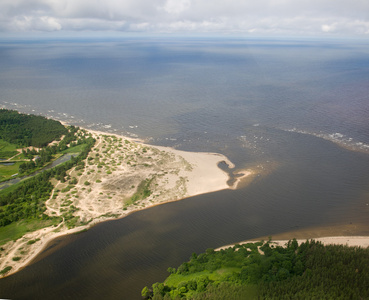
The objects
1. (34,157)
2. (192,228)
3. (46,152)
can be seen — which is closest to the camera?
(192,228)

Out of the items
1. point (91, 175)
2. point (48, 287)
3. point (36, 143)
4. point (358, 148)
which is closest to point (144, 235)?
point (48, 287)

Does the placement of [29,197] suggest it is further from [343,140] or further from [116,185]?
[343,140]

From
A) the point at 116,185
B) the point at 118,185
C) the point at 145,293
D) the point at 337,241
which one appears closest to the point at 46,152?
the point at 116,185

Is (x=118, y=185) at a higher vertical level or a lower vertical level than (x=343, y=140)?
lower

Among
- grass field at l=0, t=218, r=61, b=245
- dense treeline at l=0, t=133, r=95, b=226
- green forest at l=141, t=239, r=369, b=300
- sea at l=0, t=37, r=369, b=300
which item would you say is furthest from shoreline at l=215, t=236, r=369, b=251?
dense treeline at l=0, t=133, r=95, b=226

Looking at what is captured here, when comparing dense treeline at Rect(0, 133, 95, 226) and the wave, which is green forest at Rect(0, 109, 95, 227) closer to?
dense treeline at Rect(0, 133, 95, 226)

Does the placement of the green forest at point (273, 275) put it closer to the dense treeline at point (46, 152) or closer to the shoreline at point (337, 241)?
the shoreline at point (337, 241)

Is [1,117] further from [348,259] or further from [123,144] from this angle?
[348,259]

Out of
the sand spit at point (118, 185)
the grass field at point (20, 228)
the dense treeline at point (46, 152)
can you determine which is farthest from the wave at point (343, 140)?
the grass field at point (20, 228)
